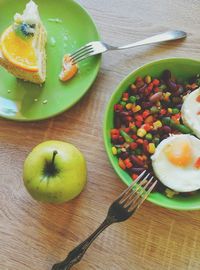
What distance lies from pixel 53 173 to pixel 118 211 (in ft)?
0.62

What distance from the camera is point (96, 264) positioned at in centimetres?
118

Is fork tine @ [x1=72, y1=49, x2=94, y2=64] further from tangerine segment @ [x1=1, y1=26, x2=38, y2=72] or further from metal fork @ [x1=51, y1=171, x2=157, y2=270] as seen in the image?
metal fork @ [x1=51, y1=171, x2=157, y2=270]

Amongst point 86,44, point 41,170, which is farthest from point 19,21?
point 41,170

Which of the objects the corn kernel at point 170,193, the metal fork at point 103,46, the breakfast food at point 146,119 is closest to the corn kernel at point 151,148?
the breakfast food at point 146,119

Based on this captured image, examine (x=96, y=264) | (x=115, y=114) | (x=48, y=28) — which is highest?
(x=48, y=28)

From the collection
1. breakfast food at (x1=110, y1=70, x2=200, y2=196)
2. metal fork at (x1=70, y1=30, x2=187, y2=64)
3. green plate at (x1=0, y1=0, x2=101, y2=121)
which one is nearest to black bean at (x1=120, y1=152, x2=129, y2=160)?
breakfast food at (x1=110, y1=70, x2=200, y2=196)

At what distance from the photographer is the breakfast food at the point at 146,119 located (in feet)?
3.85

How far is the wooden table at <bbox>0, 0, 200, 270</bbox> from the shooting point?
3.86 feet

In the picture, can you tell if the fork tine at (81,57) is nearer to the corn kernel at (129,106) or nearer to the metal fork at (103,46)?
the metal fork at (103,46)

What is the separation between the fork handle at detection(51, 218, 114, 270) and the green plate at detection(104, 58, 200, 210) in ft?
0.39

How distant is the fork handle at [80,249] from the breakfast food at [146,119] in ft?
0.49

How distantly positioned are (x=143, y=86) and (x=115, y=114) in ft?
0.36

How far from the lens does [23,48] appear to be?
1299 millimetres

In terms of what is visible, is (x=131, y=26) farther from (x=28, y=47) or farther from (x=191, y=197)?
(x=191, y=197)
